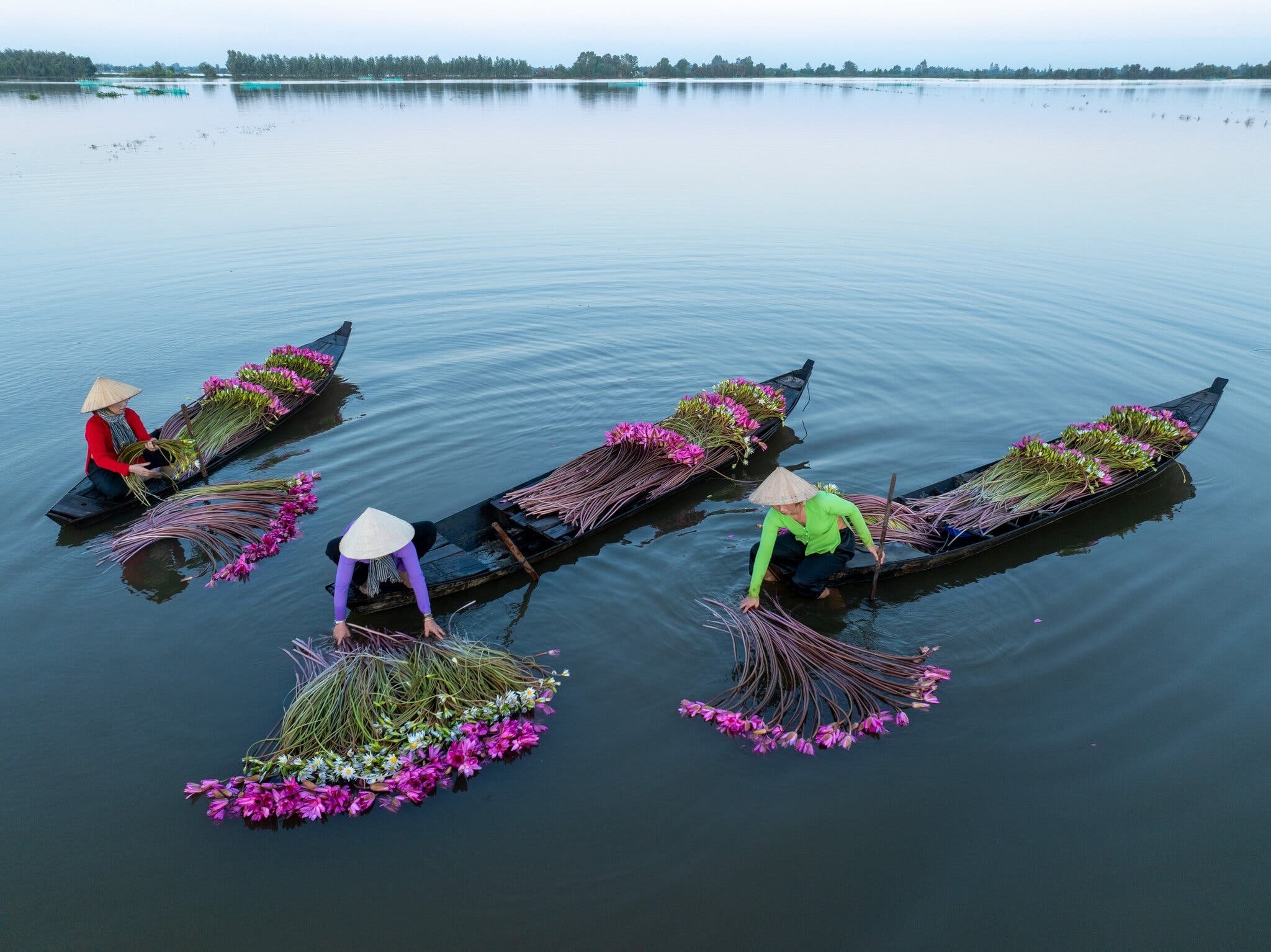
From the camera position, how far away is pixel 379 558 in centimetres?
605

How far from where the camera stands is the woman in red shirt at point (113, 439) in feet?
25.6

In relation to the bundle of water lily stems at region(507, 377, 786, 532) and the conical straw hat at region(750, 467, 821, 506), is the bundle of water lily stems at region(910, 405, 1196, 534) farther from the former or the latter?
the bundle of water lily stems at region(507, 377, 786, 532)

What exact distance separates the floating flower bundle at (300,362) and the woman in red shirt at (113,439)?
8.55ft

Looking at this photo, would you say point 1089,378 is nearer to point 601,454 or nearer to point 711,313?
point 711,313

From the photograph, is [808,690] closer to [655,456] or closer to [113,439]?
[655,456]

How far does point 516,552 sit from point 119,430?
15.5ft

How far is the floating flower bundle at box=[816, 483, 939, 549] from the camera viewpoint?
7391 mm

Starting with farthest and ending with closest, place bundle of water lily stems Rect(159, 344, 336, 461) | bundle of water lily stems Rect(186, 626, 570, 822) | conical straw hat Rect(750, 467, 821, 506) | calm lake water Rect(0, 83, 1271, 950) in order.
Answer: bundle of water lily stems Rect(159, 344, 336, 461)
conical straw hat Rect(750, 467, 821, 506)
bundle of water lily stems Rect(186, 626, 570, 822)
calm lake water Rect(0, 83, 1271, 950)

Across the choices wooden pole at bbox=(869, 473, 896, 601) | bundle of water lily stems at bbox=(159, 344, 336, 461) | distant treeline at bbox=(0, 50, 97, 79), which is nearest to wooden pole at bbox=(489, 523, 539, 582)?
wooden pole at bbox=(869, 473, 896, 601)

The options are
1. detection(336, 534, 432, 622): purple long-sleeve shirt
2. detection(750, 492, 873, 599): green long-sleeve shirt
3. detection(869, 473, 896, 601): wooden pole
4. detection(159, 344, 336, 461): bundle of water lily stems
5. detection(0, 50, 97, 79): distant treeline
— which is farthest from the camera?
detection(0, 50, 97, 79): distant treeline

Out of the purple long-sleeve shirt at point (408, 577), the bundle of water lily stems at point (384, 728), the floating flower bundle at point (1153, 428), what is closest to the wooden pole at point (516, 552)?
the bundle of water lily stems at point (384, 728)

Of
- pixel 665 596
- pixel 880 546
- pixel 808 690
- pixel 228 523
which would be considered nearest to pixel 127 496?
pixel 228 523

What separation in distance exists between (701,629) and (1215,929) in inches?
150

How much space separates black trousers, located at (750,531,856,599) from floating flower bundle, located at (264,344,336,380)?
736 centimetres
